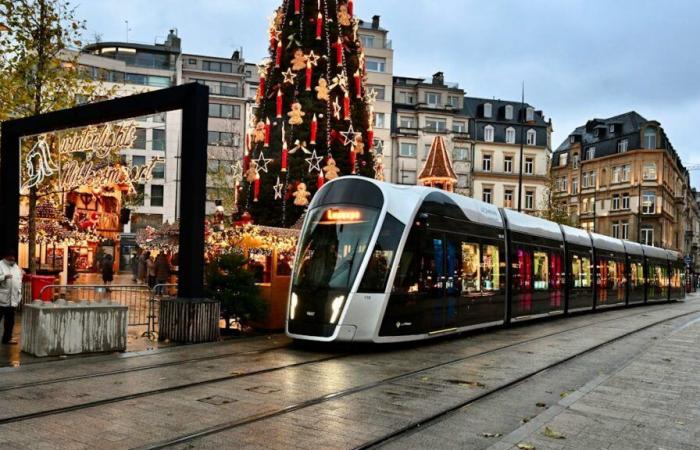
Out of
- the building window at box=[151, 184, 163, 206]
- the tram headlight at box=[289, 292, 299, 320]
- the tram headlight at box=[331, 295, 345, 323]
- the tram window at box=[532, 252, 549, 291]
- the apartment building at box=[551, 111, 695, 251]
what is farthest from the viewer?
the apartment building at box=[551, 111, 695, 251]

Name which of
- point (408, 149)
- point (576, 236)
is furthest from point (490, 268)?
point (408, 149)

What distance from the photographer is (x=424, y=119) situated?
67688 mm

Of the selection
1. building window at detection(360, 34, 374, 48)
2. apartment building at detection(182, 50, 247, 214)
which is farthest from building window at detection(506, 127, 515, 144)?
apartment building at detection(182, 50, 247, 214)

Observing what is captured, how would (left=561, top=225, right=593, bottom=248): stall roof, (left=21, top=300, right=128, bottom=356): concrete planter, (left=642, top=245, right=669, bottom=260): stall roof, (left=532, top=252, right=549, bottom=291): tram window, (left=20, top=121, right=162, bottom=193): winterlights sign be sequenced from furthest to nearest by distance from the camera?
(left=642, top=245, right=669, bottom=260): stall roof < (left=561, top=225, right=593, bottom=248): stall roof < (left=532, top=252, right=549, bottom=291): tram window < (left=20, top=121, right=162, bottom=193): winterlights sign < (left=21, top=300, right=128, bottom=356): concrete planter

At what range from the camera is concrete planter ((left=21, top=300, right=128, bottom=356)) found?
38.1 ft

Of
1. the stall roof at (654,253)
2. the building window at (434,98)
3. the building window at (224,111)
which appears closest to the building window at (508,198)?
the building window at (434,98)

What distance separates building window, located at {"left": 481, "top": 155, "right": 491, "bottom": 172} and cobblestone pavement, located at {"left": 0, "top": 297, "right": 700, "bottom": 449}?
59016mm

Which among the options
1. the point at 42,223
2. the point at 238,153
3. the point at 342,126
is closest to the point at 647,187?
the point at 238,153

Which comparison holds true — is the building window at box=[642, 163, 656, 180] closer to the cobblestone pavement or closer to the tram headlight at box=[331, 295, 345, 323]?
the cobblestone pavement

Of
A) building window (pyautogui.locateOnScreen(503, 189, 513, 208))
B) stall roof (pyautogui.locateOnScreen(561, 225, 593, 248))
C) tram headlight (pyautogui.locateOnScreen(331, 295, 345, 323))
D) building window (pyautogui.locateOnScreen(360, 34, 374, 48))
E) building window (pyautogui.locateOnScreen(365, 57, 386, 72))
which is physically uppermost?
building window (pyautogui.locateOnScreen(360, 34, 374, 48))

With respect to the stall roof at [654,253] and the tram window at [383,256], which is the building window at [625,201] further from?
the tram window at [383,256]

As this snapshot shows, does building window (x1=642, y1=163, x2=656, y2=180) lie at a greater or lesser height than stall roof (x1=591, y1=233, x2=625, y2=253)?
greater

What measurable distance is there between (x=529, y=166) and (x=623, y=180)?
12082mm

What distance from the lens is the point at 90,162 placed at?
16.9 metres
